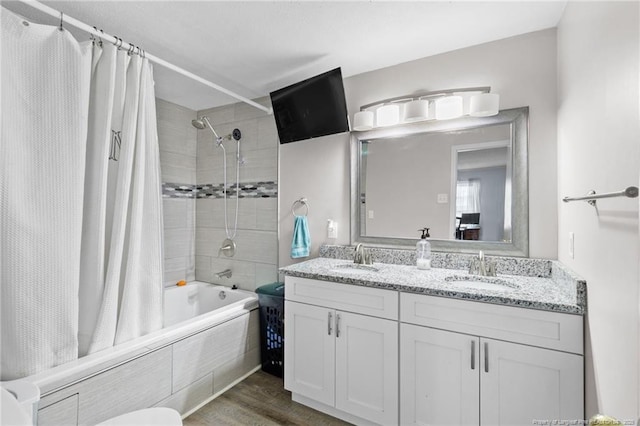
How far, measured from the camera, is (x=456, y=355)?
146 centimetres

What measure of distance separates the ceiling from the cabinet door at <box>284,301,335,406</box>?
1.70 metres

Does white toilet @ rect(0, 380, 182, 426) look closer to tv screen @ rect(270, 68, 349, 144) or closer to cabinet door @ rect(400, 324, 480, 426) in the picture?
cabinet door @ rect(400, 324, 480, 426)

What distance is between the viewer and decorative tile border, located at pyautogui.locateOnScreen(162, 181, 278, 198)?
280cm

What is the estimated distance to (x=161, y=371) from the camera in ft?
5.78

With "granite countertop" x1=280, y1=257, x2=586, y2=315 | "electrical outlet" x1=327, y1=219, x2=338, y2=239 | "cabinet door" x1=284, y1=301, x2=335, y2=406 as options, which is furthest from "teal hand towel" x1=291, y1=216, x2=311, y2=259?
"cabinet door" x1=284, y1=301, x2=335, y2=406

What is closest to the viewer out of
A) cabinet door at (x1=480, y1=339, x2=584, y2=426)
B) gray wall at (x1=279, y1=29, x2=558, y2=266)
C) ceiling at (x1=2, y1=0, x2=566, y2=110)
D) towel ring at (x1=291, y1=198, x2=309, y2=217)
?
cabinet door at (x1=480, y1=339, x2=584, y2=426)

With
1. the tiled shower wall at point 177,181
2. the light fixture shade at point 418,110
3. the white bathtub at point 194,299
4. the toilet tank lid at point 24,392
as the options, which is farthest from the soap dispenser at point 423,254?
the tiled shower wall at point 177,181

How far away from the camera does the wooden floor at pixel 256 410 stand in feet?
5.98

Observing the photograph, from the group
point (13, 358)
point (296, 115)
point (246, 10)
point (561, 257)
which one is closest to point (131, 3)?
point (246, 10)

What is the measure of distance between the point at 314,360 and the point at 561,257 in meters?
1.55

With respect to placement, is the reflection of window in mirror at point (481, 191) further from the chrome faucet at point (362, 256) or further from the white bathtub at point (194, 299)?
the white bathtub at point (194, 299)

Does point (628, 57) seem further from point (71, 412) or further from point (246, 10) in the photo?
point (71, 412)

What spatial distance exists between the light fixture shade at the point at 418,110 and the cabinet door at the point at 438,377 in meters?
1.30

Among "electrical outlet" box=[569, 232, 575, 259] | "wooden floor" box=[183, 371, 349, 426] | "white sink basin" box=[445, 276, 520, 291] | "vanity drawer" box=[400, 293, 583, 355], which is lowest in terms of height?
"wooden floor" box=[183, 371, 349, 426]
